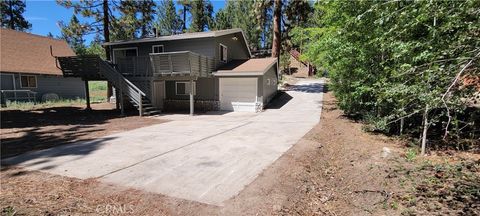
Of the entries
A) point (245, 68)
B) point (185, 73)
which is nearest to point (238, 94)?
point (245, 68)

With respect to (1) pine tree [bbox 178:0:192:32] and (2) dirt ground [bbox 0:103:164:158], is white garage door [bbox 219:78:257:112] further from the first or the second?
(1) pine tree [bbox 178:0:192:32]

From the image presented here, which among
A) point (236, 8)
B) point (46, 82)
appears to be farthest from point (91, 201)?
point (236, 8)

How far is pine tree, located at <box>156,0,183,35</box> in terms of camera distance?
4578 centimetres

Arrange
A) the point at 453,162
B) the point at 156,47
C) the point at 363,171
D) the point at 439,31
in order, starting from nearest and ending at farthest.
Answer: the point at 439,31, the point at 363,171, the point at 453,162, the point at 156,47

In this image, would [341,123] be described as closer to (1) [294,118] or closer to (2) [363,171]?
(1) [294,118]

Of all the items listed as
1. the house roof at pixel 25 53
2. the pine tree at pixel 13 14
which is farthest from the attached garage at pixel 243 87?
the pine tree at pixel 13 14

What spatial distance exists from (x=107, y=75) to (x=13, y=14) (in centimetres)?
3491

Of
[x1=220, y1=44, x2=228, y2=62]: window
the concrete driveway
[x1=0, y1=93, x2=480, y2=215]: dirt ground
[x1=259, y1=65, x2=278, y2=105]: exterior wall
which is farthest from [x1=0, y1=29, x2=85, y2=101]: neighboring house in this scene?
[x1=0, y1=93, x2=480, y2=215]: dirt ground

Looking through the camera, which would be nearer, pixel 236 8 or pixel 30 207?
pixel 30 207

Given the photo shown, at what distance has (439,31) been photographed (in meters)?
3.40

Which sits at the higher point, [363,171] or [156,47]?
[156,47]

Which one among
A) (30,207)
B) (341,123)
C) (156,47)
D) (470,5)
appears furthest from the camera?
(156,47)

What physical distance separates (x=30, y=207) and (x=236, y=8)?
47.3 metres

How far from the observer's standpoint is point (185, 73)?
14.9 metres
